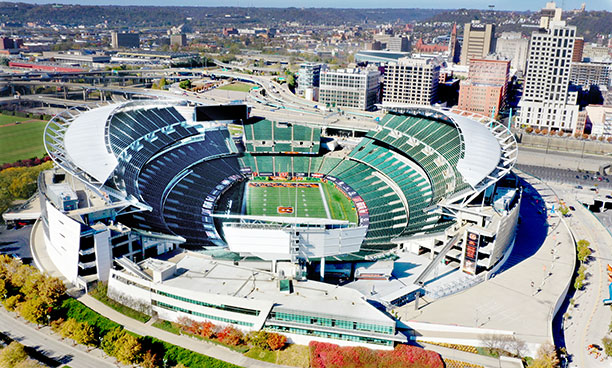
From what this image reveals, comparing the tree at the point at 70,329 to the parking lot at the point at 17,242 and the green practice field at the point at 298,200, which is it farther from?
the green practice field at the point at 298,200

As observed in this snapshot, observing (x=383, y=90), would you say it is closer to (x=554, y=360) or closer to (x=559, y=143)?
(x=559, y=143)

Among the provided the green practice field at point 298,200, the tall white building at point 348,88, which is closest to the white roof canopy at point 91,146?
the green practice field at point 298,200

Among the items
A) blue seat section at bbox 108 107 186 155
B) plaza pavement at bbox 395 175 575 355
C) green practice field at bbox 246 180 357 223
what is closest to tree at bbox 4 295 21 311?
blue seat section at bbox 108 107 186 155

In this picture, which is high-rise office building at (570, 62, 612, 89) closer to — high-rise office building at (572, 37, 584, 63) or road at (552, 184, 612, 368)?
high-rise office building at (572, 37, 584, 63)

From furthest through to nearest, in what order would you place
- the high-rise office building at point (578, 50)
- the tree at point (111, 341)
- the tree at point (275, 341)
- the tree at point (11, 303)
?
the high-rise office building at point (578, 50), the tree at point (11, 303), the tree at point (275, 341), the tree at point (111, 341)

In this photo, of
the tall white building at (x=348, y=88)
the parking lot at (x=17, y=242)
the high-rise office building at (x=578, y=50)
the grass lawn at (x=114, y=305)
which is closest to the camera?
the grass lawn at (x=114, y=305)
